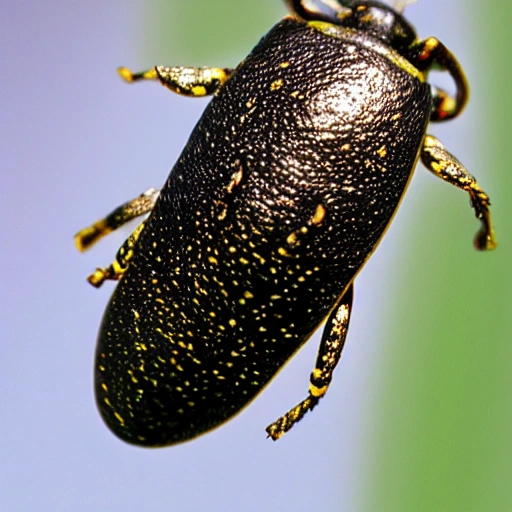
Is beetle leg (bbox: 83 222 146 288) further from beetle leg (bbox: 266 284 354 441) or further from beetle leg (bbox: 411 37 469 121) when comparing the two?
beetle leg (bbox: 411 37 469 121)

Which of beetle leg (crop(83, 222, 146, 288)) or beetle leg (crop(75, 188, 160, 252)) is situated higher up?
beetle leg (crop(75, 188, 160, 252))

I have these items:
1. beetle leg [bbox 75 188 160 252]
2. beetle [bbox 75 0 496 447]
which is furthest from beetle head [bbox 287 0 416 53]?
beetle leg [bbox 75 188 160 252]

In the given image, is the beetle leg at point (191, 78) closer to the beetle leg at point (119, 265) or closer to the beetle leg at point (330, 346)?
the beetle leg at point (119, 265)

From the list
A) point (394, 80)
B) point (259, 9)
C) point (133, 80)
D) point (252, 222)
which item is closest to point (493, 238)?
point (394, 80)

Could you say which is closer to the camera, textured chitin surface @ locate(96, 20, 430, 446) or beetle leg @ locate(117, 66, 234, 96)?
textured chitin surface @ locate(96, 20, 430, 446)

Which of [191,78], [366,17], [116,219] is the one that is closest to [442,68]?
[366,17]

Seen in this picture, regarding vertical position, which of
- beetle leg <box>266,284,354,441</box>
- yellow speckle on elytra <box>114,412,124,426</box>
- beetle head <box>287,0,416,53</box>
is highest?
beetle head <box>287,0,416,53</box>

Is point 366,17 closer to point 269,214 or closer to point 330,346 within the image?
point 269,214
